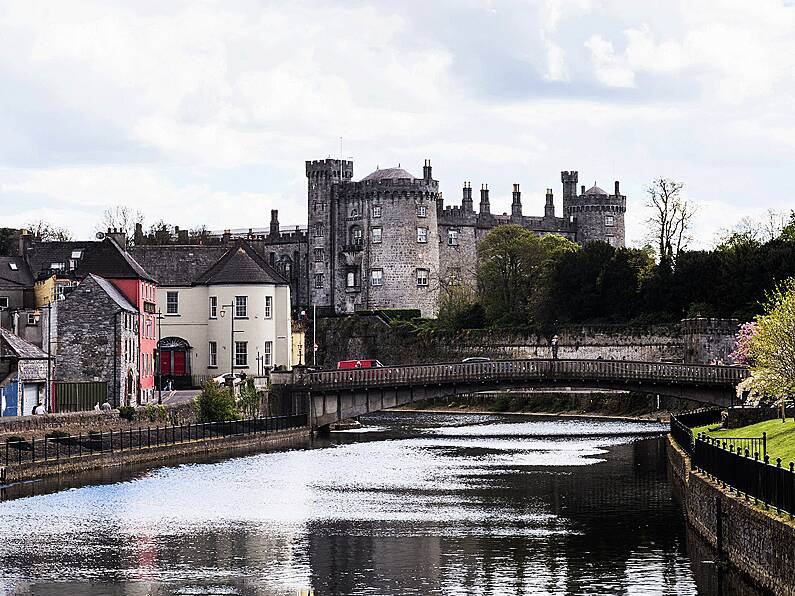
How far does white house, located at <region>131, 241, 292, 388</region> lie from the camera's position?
94.4 meters

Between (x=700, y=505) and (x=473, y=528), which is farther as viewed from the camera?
(x=473, y=528)

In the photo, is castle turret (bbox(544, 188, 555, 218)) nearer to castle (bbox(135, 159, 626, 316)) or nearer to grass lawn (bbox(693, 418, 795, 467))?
castle (bbox(135, 159, 626, 316))

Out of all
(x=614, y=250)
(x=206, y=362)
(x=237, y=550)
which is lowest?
(x=237, y=550)

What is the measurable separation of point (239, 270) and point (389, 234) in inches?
1803

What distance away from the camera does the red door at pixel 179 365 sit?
94562mm

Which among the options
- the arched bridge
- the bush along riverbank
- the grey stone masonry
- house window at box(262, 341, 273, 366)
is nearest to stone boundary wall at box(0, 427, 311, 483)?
the arched bridge

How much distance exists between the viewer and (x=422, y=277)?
141 m

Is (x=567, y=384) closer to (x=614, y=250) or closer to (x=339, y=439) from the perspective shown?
(x=339, y=439)

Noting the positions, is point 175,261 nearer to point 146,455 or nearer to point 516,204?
point 146,455

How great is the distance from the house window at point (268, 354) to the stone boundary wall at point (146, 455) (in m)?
14.1

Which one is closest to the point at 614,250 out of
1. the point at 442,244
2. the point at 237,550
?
the point at 442,244

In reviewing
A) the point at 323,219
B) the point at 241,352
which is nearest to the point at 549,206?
the point at 323,219

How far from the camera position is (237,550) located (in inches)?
1545

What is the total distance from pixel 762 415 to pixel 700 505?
23.4m
